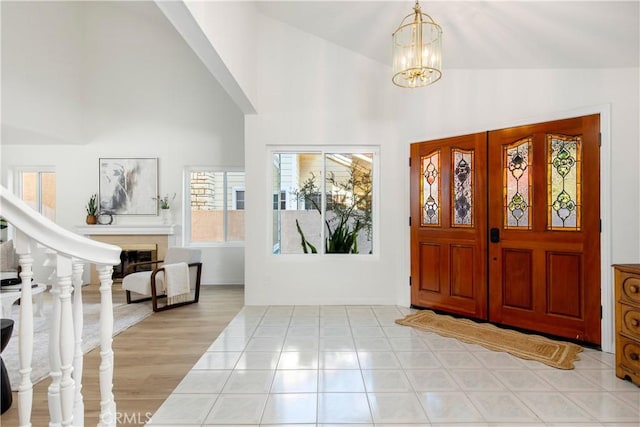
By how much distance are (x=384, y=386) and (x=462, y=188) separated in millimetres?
2470

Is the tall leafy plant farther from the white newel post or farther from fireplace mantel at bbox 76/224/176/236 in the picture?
the white newel post

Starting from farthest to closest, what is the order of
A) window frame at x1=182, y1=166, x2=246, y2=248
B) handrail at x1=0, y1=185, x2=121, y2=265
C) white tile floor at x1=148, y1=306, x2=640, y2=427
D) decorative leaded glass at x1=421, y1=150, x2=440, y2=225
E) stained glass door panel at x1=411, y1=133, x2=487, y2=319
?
1. window frame at x1=182, y1=166, x2=246, y2=248
2. decorative leaded glass at x1=421, y1=150, x2=440, y2=225
3. stained glass door panel at x1=411, y1=133, x2=487, y2=319
4. white tile floor at x1=148, y1=306, x2=640, y2=427
5. handrail at x1=0, y1=185, x2=121, y2=265

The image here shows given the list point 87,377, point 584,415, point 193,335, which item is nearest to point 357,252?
point 193,335

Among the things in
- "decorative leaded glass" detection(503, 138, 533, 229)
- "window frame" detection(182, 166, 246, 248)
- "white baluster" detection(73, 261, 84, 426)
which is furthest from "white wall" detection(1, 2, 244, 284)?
"white baluster" detection(73, 261, 84, 426)

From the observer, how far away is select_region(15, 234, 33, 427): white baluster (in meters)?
1.02

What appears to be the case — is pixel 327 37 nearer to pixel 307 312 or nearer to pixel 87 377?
pixel 307 312

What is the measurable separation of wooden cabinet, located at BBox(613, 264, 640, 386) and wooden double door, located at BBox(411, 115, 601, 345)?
0.59m

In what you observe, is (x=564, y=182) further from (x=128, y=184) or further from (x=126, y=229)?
(x=128, y=184)

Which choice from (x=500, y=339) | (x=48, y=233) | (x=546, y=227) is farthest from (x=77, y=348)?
(x=546, y=227)

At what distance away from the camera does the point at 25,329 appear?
3.37 ft

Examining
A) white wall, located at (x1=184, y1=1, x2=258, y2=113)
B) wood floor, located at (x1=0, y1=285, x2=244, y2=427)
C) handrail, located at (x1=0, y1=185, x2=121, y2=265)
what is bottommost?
wood floor, located at (x1=0, y1=285, x2=244, y2=427)

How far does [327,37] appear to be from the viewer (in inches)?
167

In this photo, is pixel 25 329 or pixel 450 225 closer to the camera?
pixel 25 329

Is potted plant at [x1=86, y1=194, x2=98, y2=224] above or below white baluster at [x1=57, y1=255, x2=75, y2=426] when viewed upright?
above
